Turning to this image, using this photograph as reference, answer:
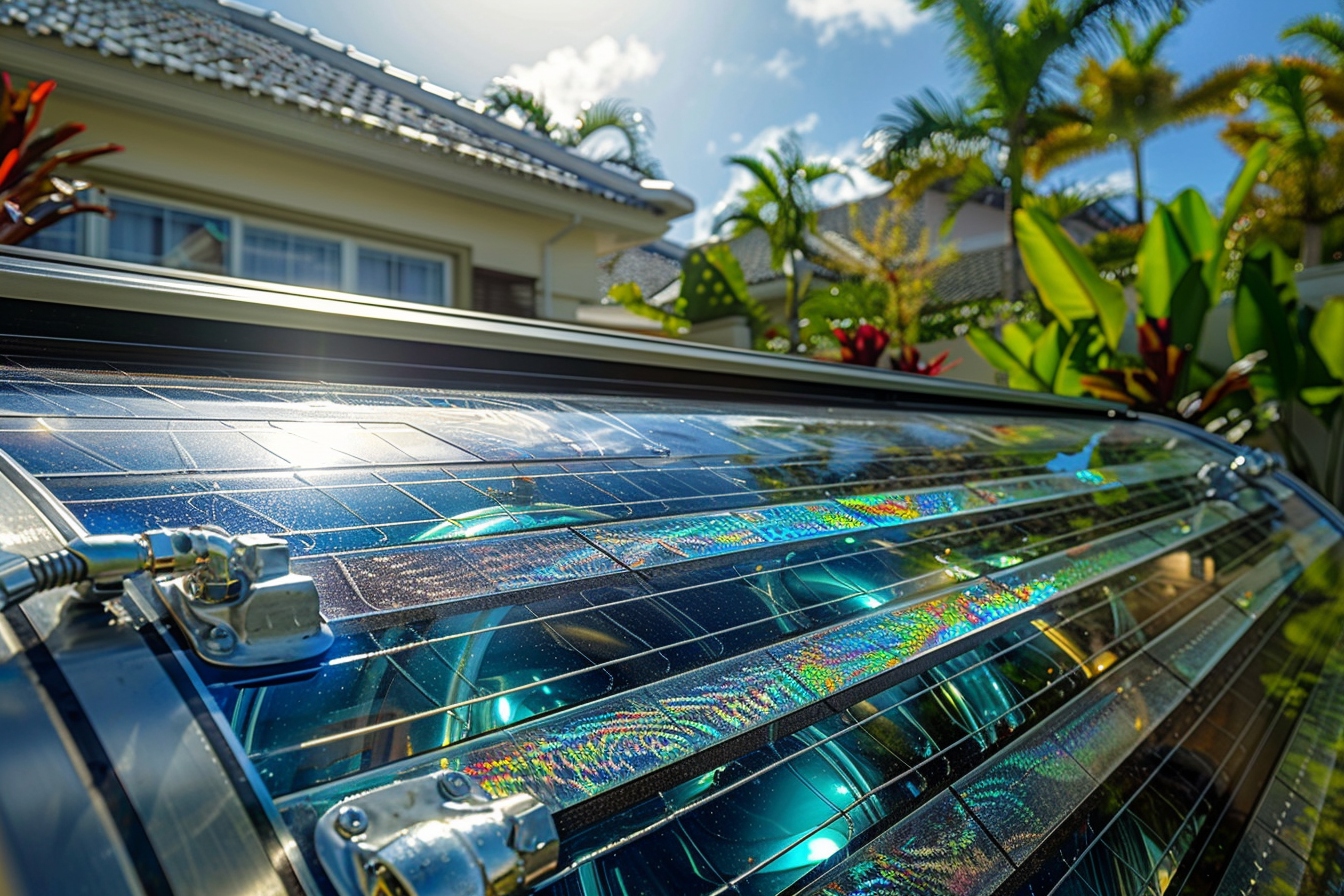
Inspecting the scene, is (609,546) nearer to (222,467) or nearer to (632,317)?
(222,467)

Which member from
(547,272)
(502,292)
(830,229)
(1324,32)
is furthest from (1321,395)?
(830,229)

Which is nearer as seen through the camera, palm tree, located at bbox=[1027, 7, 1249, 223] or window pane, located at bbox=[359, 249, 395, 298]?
window pane, located at bbox=[359, 249, 395, 298]

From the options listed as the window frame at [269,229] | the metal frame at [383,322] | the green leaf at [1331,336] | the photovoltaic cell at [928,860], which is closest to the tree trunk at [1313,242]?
the green leaf at [1331,336]

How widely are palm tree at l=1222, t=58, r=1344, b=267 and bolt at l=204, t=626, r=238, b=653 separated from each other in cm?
1320

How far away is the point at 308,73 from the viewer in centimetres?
719

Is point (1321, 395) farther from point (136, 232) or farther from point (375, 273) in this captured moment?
point (136, 232)

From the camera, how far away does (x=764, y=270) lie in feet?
61.4

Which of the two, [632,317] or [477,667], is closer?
[477,667]

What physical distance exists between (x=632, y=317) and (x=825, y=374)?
332 inches

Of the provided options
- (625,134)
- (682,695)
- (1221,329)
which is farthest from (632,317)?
(682,695)

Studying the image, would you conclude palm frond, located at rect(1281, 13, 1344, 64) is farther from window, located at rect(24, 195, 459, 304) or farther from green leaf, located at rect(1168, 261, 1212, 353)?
window, located at rect(24, 195, 459, 304)

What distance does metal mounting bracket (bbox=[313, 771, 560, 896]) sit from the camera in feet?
1.52

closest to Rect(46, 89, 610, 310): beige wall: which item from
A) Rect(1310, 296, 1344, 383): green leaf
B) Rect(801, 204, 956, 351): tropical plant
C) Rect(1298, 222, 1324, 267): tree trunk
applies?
Rect(801, 204, 956, 351): tropical plant

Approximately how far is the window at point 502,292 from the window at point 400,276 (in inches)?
12.5
